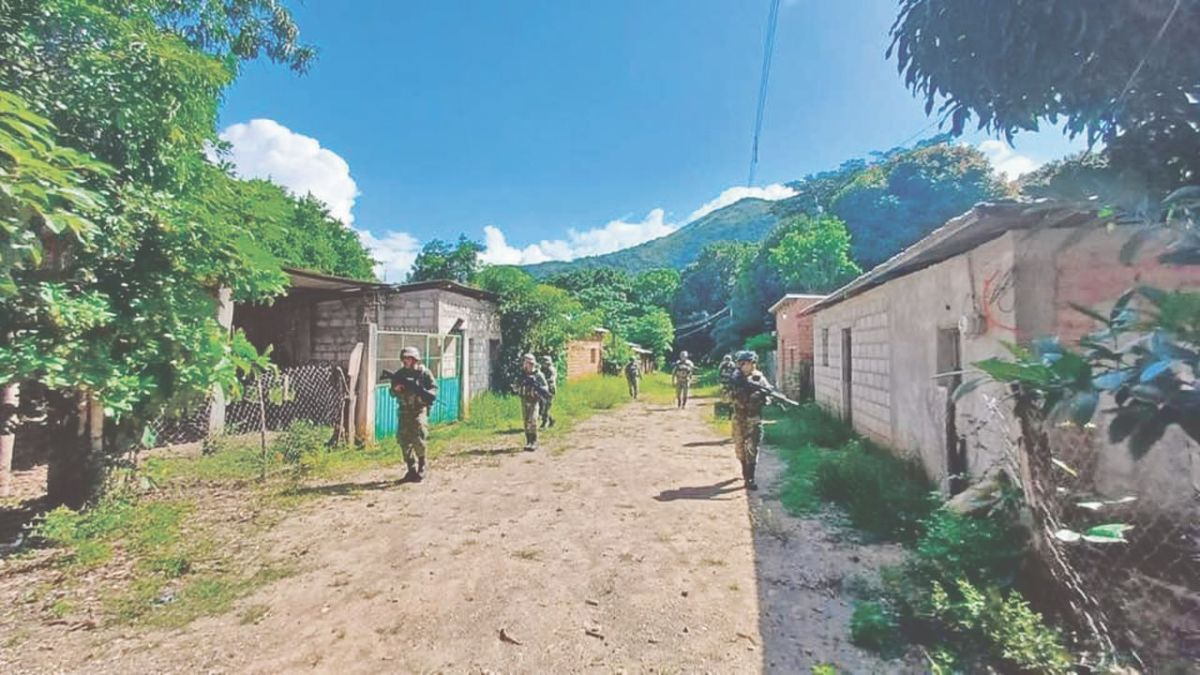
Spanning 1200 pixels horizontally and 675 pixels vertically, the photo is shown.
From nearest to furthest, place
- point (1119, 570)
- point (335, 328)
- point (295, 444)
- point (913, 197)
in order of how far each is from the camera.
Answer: point (1119, 570) < point (295, 444) < point (335, 328) < point (913, 197)

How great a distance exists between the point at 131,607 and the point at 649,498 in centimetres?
444

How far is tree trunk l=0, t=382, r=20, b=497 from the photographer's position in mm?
4285

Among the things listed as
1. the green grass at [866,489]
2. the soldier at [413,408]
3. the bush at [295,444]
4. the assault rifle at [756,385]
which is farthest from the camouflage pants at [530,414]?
the green grass at [866,489]

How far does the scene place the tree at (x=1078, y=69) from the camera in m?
1.94

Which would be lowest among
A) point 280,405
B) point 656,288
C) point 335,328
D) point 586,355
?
point 280,405

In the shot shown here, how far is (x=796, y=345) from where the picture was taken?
15836 millimetres

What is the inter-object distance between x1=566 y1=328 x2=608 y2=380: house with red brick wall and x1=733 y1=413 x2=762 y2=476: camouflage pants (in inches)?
455

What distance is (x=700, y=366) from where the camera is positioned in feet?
131

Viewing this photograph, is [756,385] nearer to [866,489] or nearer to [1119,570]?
[866,489]

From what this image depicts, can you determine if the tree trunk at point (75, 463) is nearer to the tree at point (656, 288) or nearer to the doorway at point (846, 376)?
the doorway at point (846, 376)

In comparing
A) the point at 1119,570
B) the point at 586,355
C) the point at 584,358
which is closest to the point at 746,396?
the point at 1119,570

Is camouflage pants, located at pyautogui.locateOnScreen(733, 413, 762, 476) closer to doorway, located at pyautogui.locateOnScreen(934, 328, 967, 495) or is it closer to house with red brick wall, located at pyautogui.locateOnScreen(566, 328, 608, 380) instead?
doorway, located at pyautogui.locateOnScreen(934, 328, 967, 495)

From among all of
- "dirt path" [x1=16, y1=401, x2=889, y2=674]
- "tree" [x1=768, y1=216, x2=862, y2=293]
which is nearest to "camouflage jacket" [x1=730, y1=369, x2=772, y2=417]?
"dirt path" [x1=16, y1=401, x2=889, y2=674]

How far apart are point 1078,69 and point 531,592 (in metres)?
4.03
